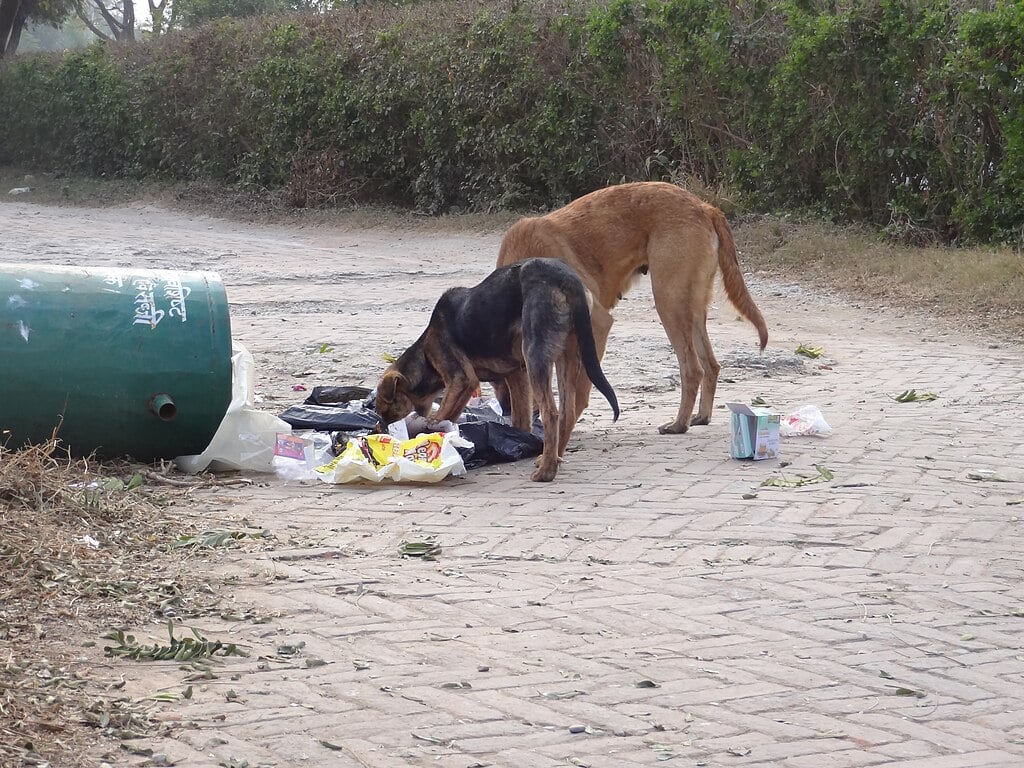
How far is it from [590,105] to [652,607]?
1334cm

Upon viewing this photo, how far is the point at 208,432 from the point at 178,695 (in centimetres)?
293

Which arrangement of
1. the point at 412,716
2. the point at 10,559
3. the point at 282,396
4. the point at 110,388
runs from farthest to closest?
A: the point at 282,396
the point at 110,388
the point at 10,559
the point at 412,716

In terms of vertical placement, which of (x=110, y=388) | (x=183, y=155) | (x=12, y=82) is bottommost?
(x=110, y=388)

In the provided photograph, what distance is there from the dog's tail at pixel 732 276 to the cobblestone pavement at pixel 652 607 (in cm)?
66

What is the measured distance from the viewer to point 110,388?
618 centimetres

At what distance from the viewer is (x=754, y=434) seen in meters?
6.62

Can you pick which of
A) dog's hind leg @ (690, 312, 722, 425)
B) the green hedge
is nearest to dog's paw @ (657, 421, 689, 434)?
dog's hind leg @ (690, 312, 722, 425)

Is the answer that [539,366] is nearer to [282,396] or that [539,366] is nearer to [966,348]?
[282,396]

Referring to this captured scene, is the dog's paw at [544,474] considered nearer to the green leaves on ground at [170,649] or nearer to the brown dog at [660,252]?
the brown dog at [660,252]

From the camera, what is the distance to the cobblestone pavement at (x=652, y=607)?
342cm

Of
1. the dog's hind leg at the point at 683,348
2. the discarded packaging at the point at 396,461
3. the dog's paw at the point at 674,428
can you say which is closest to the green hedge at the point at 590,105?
the dog's hind leg at the point at 683,348

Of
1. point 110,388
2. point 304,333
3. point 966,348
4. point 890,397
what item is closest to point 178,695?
point 110,388

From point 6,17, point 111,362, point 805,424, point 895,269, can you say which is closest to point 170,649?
point 111,362

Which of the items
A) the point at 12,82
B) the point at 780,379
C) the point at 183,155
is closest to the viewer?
the point at 780,379
